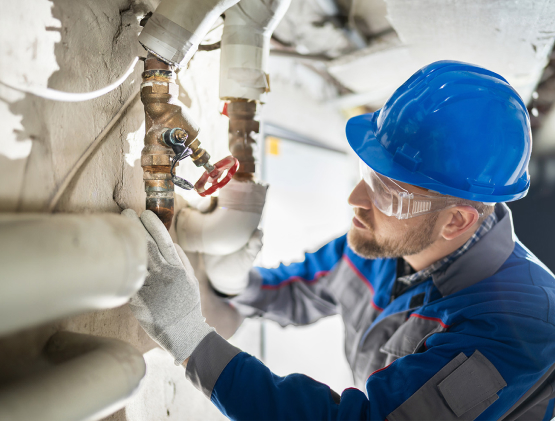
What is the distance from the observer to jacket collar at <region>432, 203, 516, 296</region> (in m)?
0.97

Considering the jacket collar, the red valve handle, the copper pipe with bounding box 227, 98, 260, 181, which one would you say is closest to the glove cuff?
the red valve handle

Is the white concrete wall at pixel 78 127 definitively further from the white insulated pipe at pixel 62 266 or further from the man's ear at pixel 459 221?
the man's ear at pixel 459 221

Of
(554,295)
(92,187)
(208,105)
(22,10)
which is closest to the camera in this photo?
(22,10)

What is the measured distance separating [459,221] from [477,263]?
0.37 feet

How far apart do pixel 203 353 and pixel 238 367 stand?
0.24ft

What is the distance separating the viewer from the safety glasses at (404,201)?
92 centimetres

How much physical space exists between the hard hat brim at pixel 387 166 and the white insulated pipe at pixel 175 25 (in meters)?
0.49

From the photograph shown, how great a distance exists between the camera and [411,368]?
29.8 inches

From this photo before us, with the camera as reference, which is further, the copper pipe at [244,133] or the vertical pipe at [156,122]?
the copper pipe at [244,133]

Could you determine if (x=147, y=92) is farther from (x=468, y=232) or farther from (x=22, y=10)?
(x=468, y=232)

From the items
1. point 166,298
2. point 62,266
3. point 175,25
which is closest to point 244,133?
point 175,25

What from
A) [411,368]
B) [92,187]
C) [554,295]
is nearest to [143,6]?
[92,187]

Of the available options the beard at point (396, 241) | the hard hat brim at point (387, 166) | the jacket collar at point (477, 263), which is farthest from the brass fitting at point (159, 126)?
the jacket collar at point (477, 263)

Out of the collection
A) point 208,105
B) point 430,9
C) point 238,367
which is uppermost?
point 430,9
